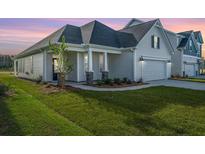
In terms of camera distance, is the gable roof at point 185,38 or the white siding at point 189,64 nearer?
the white siding at point 189,64

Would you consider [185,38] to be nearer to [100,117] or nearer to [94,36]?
[94,36]

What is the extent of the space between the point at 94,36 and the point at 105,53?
1.57 meters

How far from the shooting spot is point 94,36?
15.1 m

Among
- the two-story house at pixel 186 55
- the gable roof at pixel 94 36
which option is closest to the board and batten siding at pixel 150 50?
the gable roof at pixel 94 36

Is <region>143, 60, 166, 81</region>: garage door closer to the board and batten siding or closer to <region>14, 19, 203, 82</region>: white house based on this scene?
<region>14, 19, 203, 82</region>: white house

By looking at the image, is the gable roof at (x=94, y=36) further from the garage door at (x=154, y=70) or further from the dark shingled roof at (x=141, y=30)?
the garage door at (x=154, y=70)

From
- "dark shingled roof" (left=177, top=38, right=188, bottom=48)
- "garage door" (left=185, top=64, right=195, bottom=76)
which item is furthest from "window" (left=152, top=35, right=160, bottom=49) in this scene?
"garage door" (left=185, top=64, right=195, bottom=76)

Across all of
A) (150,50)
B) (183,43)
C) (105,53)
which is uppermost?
(183,43)

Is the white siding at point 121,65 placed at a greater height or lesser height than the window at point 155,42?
lesser

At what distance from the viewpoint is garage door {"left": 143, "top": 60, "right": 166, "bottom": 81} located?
1692 centimetres

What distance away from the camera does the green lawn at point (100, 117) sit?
4.72 metres

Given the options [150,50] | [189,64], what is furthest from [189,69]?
[150,50]
